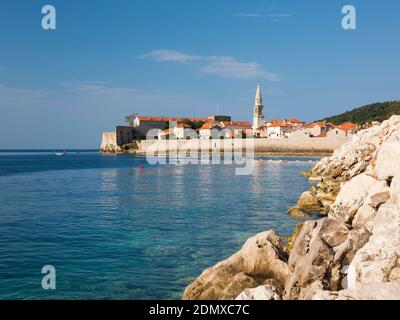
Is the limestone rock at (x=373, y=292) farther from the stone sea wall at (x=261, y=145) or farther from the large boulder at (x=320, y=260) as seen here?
the stone sea wall at (x=261, y=145)

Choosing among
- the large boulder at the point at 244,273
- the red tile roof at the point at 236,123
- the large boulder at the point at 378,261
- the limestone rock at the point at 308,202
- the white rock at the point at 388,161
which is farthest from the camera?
the red tile roof at the point at 236,123

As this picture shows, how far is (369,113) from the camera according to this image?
144 m

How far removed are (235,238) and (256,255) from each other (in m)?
6.20

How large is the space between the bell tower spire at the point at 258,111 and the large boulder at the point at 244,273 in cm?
11276

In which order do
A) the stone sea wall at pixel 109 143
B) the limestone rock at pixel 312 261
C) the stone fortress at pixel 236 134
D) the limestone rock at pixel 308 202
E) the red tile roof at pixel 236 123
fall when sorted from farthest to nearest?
1. the stone sea wall at pixel 109 143
2. the red tile roof at pixel 236 123
3. the stone fortress at pixel 236 134
4. the limestone rock at pixel 308 202
5. the limestone rock at pixel 312 261

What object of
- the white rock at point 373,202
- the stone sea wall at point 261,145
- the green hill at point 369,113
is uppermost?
the green hill at point 369,113

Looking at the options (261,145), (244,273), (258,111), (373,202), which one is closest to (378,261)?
(244,273)

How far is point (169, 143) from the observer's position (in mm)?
111062

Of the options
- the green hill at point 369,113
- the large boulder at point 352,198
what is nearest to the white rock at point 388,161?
the large boulder at point 352,198

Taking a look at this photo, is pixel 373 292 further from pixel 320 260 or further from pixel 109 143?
pixel 109 143

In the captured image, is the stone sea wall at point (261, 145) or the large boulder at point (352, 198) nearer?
the large boulder at point (352, 198)

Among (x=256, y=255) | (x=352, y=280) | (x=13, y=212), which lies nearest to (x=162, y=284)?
(x=256, y=255)

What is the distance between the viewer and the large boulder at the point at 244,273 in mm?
8891
